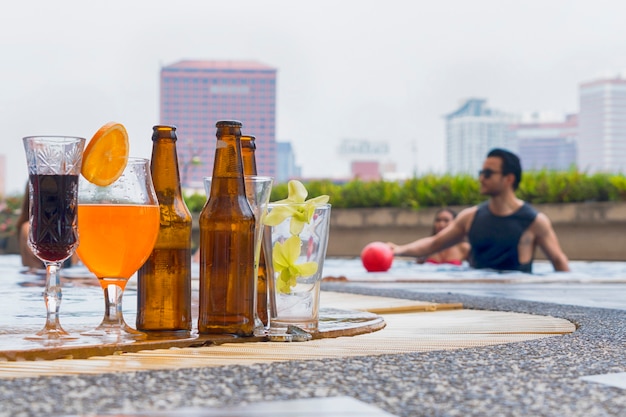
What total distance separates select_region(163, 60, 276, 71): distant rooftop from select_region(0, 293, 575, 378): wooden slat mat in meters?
58.6

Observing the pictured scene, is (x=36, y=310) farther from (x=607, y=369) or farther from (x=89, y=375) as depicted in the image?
(x=607, y=369)

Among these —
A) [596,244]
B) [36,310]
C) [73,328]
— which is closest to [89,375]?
[73,328]

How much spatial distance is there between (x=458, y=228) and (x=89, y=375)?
5.39m

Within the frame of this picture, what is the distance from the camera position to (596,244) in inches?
299

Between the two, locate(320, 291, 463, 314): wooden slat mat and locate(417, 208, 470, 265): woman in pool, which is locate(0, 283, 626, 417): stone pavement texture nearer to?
locate(320, 291, 463, 314): wooden slat mat

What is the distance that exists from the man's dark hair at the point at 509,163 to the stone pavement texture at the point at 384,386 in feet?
16.1

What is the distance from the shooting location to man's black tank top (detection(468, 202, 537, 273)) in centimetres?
577

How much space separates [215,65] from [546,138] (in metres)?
29.6

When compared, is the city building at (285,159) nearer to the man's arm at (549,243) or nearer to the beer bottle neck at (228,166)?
the man's arm at (549,243)

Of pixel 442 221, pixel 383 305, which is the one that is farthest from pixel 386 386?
pixel 442 221

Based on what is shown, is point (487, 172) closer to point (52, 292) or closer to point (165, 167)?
point (165, 167)

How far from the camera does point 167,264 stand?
1168 millimetres

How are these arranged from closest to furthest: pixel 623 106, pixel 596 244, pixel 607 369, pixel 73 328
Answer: pixel 607 369, pixel 73 328, pixel 596 244, pixel 623 106

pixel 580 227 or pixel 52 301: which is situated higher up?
pixel 52 301
